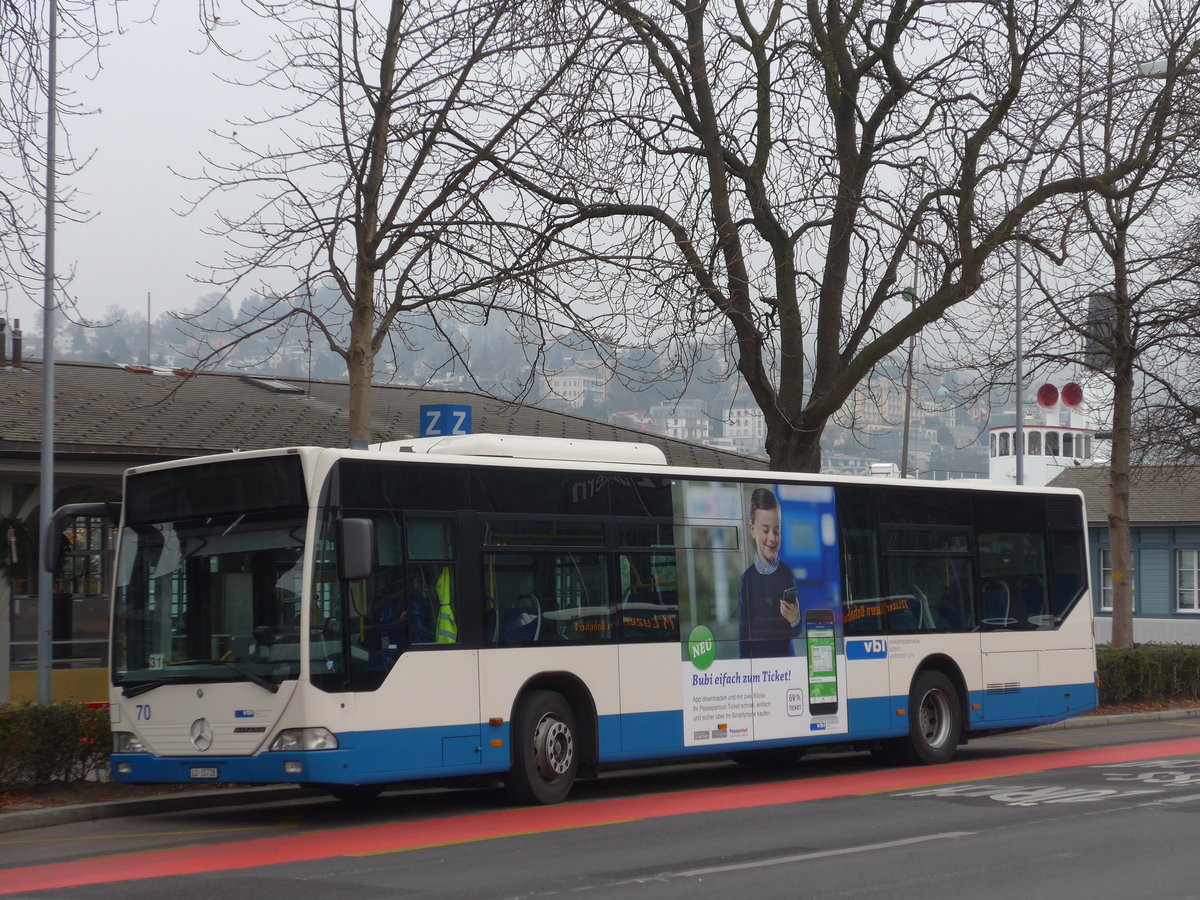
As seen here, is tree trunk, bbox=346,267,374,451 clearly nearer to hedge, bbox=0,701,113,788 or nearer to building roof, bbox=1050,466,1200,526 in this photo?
hedge, bbox=0,701,113,788

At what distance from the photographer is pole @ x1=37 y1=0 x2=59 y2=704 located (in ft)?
42.4

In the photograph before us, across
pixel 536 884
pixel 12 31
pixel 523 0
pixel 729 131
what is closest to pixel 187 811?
pixel 536 884

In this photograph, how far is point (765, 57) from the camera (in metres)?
21.3

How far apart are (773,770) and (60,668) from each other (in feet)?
32.6

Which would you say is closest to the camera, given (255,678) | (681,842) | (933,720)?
(681,842)

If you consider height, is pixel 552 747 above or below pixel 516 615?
below

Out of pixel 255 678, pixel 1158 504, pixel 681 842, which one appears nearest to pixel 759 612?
pixel 681 842

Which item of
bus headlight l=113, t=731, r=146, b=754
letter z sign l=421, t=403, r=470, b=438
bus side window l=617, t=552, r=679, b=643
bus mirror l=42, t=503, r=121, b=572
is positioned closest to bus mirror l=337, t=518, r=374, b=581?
bus headlight l=113, t=731, r=146, b=754

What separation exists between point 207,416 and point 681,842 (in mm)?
13006

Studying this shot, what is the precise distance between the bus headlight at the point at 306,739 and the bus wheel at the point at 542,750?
6.36ft

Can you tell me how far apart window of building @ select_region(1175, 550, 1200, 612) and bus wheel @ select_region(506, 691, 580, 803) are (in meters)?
38.2

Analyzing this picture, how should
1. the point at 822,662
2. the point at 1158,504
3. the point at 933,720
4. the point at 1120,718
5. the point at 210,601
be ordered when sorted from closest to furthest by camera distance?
1. the point at 210,601
2. the point at 822,662
3. the point at 933,720
4. the point at 1120,718
5. the point at 1158,504

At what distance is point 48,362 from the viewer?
14.9 meters

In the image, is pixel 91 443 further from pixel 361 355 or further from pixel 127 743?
pixel 127 743
